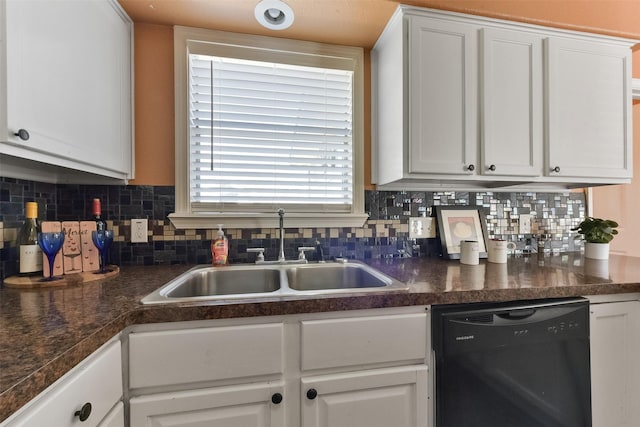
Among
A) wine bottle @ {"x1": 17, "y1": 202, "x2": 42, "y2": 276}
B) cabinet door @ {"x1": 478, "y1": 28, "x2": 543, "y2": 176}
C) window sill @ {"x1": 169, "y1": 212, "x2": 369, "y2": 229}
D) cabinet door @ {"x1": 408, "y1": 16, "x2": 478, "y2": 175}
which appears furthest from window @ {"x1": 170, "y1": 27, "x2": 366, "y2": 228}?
cabinet door @ {"x1": 478, "y1": 28, "x2": 543, "y2": 176}

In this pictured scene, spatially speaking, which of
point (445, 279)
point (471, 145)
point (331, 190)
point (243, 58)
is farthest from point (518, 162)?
point (243, 58)

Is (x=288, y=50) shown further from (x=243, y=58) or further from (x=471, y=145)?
(x=471, y=145)

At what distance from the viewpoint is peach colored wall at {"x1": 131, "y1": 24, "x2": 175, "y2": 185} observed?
1495 mm

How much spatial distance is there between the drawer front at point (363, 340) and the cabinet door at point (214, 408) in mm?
161

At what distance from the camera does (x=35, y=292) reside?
0.99 meters

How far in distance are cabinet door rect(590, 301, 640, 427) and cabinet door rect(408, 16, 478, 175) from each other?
81cm

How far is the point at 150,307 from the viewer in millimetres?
836

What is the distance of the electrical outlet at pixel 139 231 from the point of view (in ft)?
4.81

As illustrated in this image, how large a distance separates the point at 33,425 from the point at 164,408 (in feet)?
1.23

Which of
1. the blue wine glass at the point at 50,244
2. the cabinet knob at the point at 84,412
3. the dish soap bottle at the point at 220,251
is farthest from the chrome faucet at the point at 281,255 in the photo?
the cabinet knob at the point at 84,412

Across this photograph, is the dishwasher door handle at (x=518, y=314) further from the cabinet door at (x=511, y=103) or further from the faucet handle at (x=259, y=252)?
the faucet handle at (x=259, y=252)

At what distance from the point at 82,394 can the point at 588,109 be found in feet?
8.03

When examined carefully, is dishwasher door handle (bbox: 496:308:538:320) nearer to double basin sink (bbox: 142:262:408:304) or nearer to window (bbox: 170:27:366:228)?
double basin sink (bbox: 142:262:408:304)

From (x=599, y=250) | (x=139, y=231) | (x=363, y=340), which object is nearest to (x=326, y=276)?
(x=363, y=340)
